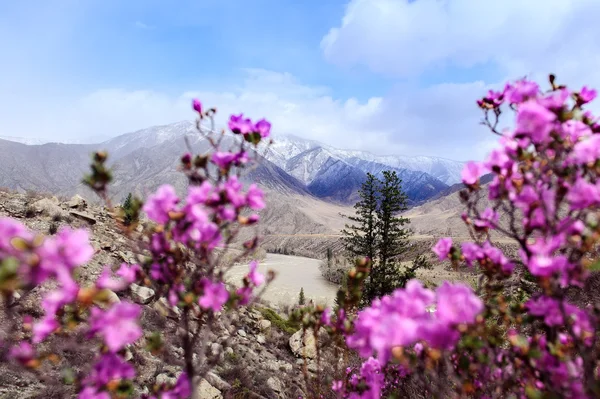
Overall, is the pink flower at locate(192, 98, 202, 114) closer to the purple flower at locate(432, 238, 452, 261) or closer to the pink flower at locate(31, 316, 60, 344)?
the pink flower at locate(31, 316, 60, 344)

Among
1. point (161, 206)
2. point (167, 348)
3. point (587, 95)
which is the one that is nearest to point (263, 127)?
point (161, 206)

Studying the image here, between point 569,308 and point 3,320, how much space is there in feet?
27.7

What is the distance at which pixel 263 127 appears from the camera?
7.98 ft

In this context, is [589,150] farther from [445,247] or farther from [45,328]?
[45,328]

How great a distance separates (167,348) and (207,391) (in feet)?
12.5

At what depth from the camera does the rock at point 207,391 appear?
587cm

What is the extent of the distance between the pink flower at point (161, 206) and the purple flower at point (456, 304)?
143cm

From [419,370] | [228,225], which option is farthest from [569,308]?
[228,225]

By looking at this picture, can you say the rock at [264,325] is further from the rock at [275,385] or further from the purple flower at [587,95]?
the purple flower at [587,95]

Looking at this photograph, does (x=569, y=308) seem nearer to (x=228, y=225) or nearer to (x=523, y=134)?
(x=523, y=134)

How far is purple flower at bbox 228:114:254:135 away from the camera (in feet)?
7.74

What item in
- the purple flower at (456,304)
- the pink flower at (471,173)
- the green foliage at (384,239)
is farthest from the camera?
the green foliage at (384,239)

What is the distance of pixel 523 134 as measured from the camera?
6.22ft

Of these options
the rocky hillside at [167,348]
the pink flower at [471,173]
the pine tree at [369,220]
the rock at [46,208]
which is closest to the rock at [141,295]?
the rocky hillside at [167,348]
